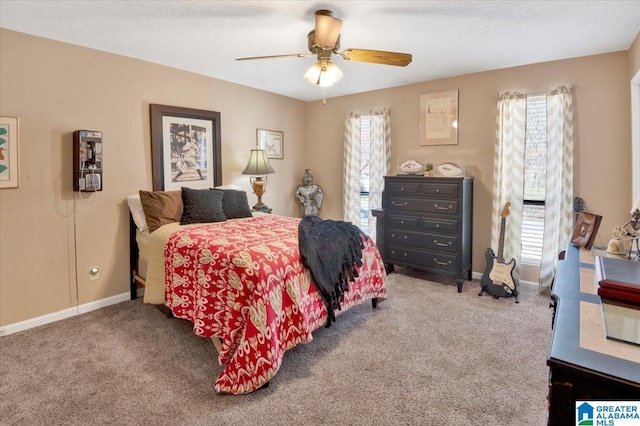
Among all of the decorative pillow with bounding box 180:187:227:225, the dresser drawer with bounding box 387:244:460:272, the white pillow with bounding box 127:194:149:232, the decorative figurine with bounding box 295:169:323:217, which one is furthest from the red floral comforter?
the decorative figurine with bounding box 295:169:323:217

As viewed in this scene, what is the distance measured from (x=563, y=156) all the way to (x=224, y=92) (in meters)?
3.95

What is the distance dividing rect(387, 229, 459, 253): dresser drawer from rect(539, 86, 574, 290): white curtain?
0.96m

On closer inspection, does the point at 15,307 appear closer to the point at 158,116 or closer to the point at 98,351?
the point at 98,351

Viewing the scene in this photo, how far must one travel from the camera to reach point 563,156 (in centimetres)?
360

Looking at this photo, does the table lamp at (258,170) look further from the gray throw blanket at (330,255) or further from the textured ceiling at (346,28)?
the gray throw blanket at (330,255)

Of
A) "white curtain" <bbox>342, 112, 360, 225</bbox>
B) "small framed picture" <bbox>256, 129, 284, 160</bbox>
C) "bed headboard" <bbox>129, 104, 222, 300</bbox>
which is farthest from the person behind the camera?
"white curtain" <bbox>342, 112, 360, 225</bbox>

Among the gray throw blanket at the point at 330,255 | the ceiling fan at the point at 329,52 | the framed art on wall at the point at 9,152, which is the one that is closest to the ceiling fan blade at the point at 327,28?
the ceiling fan at the point at 329,52

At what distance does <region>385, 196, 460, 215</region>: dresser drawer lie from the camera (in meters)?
3.89

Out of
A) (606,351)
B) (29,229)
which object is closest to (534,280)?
(606,351)

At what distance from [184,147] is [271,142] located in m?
1.43

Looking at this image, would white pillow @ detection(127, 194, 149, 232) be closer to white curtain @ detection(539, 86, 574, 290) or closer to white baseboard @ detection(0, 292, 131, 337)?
white baseboard @ detection(0, 292, 131, 337)

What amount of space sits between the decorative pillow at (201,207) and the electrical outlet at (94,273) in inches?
38.1

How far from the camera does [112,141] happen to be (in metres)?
3.50

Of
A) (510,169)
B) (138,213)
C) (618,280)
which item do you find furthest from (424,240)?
(138,213)
